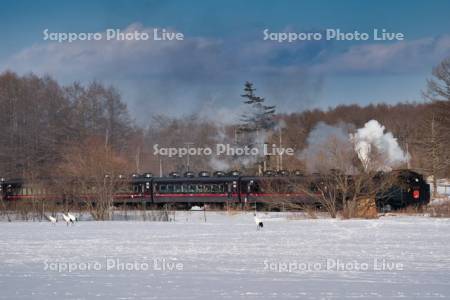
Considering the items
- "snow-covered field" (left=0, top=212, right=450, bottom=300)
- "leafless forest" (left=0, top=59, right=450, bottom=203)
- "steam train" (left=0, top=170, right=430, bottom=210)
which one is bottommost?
"snow-covered field" (left=0, top=212, right=450, bottom=300)

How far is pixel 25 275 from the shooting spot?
51.6ft

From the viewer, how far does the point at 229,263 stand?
1733 cm

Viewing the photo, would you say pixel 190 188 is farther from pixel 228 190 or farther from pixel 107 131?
pixel 107 131

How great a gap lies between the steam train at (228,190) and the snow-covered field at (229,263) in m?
13.7

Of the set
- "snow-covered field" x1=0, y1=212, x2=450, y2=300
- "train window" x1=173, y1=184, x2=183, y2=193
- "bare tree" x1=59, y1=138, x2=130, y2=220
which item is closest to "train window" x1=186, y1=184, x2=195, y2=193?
"train window" x1=173, y1=184, x2=183, y2=193

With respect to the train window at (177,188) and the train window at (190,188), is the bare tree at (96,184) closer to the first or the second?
the train window at (177,188)

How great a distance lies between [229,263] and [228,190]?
108 ft

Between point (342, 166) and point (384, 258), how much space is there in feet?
65.7

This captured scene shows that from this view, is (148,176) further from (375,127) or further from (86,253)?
(86,253)

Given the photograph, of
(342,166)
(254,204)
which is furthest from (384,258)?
(254,204)

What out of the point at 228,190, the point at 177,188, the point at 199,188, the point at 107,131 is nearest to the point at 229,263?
the point at 228,190

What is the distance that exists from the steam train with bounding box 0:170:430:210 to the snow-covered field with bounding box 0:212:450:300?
13.7 meters

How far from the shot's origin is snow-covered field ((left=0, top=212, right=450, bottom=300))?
1362 cm

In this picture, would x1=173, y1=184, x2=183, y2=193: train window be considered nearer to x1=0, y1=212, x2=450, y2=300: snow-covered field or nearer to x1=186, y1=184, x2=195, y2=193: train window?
x1=186, y1=184, x2=195, y2=193: train window
